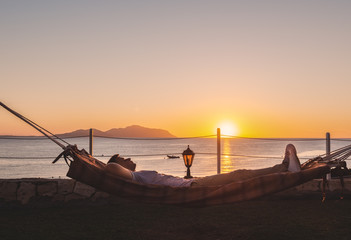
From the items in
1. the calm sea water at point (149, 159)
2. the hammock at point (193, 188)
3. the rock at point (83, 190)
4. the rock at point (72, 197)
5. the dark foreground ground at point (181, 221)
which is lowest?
the calm sea water at point (149, 159)

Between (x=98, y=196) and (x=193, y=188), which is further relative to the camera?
(x=98, y=196)

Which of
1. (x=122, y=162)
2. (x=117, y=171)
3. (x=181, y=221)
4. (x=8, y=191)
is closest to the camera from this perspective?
(x=117, y=171)

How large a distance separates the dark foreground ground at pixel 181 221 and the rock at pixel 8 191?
5.2 inches

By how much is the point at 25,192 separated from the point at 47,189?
0.93 ft

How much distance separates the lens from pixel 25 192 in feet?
17.5

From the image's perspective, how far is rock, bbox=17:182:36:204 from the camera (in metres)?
5.29

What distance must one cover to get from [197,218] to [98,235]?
4.10 ft

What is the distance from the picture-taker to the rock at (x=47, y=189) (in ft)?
17.6

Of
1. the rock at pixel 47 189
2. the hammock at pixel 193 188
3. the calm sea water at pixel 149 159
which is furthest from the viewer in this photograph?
the calm sea water at pixel 149 159

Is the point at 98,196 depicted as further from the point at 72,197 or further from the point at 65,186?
the point at 65,186

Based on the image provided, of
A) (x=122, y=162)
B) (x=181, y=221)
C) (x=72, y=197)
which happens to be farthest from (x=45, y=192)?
(x=181, y=221)

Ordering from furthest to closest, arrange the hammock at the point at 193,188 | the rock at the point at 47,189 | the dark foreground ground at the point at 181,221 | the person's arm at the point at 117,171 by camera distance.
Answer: the rock at the point at 47,189 → the dark foreground ground at the point at 181,221 → the person's arm at the point at 117,171 → the hammock at the point at 193,188

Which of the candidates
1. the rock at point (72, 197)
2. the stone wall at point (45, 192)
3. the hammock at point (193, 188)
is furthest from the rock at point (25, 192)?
the hammock at point (193, 188)

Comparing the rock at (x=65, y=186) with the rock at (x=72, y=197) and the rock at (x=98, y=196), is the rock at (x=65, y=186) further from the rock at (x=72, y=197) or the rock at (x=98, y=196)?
the rock at (x=98, y=196)
